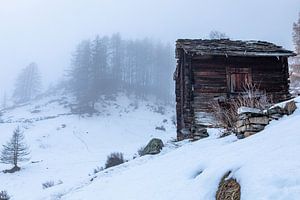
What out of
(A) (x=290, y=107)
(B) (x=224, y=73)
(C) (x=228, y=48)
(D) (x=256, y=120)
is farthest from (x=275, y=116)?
(C) (x=228, y=48)

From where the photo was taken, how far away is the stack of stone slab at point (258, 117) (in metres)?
8.98

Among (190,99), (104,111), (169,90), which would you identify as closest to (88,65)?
(104,111)

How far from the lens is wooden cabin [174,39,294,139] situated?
18672 millimetres

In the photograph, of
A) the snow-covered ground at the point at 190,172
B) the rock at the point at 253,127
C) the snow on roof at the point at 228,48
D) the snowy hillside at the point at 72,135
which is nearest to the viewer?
the snow-covered ground at the point at 190,172

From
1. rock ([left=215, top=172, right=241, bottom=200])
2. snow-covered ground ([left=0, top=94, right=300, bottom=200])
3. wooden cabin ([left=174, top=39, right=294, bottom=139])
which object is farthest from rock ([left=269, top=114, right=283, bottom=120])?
wooden cabin ([left=174, top=39, right=294, bottom=139])

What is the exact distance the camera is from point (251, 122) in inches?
355

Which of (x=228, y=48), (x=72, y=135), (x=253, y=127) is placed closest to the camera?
(x=253, y=127)

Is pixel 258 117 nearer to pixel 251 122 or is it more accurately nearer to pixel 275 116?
pixel 251 122

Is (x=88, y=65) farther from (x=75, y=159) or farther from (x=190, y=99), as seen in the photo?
(x=190, y=99)

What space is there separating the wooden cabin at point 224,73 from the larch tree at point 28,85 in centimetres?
7749

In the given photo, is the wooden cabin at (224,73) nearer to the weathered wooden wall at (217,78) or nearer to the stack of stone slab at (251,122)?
the weathered wooden wall at (217,78)

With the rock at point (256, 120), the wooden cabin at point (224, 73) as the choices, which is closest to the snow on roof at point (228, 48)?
the wooden cabin at point (224, 73)

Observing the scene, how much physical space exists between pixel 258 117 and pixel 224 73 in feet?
34.2

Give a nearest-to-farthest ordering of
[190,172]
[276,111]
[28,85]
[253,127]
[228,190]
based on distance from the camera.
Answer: [228,190] < [190,172] < [253,127] < [276,111] < [28,85]
